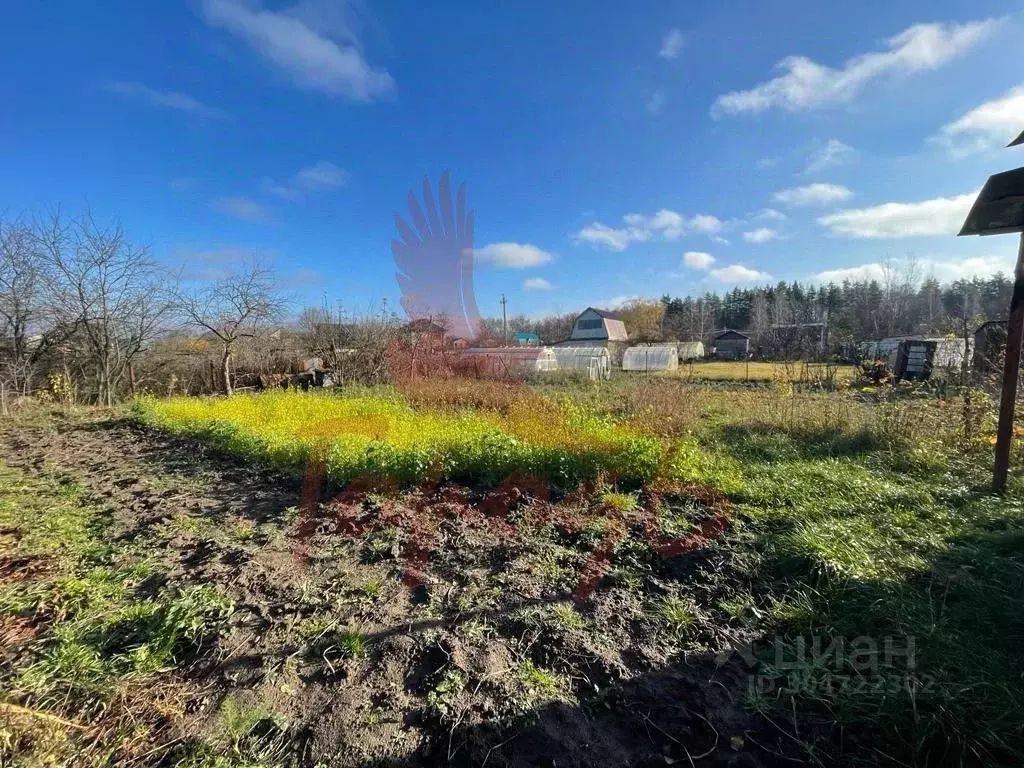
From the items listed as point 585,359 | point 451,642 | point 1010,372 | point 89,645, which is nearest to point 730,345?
point 585,359

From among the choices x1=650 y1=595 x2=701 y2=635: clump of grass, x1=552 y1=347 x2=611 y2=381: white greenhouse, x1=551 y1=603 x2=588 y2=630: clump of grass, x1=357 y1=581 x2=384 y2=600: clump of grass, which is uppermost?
x1=552 y1=347 x2=611 y2=381: white greenhouse

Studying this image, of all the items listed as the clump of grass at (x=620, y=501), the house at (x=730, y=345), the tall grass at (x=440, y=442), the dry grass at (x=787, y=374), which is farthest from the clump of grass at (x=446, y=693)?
the house at (x=730, y=345)

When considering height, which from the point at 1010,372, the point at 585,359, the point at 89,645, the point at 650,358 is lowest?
the point at 89,645

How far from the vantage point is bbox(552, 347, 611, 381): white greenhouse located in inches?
634

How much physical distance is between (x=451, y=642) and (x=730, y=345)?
39.7 metres

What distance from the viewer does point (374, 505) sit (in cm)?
358

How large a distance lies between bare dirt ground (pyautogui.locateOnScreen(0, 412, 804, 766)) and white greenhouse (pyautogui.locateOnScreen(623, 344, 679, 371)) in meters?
20.3

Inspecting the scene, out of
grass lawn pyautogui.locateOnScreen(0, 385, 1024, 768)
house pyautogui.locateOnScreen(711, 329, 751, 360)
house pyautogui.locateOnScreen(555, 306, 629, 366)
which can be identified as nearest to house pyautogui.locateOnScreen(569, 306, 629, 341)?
house pyautogui.locateOnScreen(555, 306, 629, 366)

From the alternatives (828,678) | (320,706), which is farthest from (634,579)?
(320,706)

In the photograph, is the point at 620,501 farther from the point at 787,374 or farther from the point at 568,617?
the point at 787,374

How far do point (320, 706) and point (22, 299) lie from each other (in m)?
14.3

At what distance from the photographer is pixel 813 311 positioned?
43.9 meters

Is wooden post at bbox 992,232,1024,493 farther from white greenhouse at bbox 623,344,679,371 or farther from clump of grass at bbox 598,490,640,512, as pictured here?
white greenhouse at bbox 623,344,679,371

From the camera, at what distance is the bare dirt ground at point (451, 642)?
1.51 m
